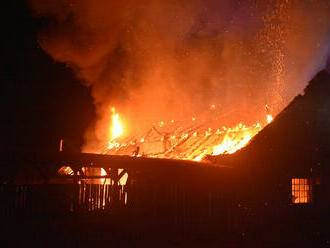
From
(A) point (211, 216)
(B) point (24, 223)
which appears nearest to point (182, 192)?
(A) point (211, 216)

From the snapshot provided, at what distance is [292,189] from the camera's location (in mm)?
13172

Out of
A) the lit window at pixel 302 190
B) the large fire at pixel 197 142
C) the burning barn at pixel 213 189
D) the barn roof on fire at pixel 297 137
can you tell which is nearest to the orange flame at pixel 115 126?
the large fire at pixel 197 142

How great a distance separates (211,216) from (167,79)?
16310 mm

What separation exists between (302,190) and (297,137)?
2.29 meters

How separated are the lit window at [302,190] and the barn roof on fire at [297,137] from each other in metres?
0.71

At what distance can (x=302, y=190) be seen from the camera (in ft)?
44.0

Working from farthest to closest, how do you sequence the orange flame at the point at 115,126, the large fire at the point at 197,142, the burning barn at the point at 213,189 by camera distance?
1. the orange flame at the point at 115,126
2. the large fire at the point at 197,142
3. the burning barn at the point at 213,189

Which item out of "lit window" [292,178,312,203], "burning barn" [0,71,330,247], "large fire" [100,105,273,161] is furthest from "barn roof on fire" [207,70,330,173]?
"lit window" [292,178,312,203]

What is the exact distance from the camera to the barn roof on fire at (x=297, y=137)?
12.1m

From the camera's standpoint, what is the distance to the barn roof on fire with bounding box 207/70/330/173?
1209cm

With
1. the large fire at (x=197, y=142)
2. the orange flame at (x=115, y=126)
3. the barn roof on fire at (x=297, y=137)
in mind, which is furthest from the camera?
the orange flame at (x=115, y=126)

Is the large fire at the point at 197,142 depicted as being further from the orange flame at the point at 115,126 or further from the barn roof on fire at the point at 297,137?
the orange flame at the point at 115,126

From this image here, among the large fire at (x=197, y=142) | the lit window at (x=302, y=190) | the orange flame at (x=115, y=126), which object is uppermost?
the orange flame at (x=115, y=126)

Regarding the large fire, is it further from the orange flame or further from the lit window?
the orange flame
